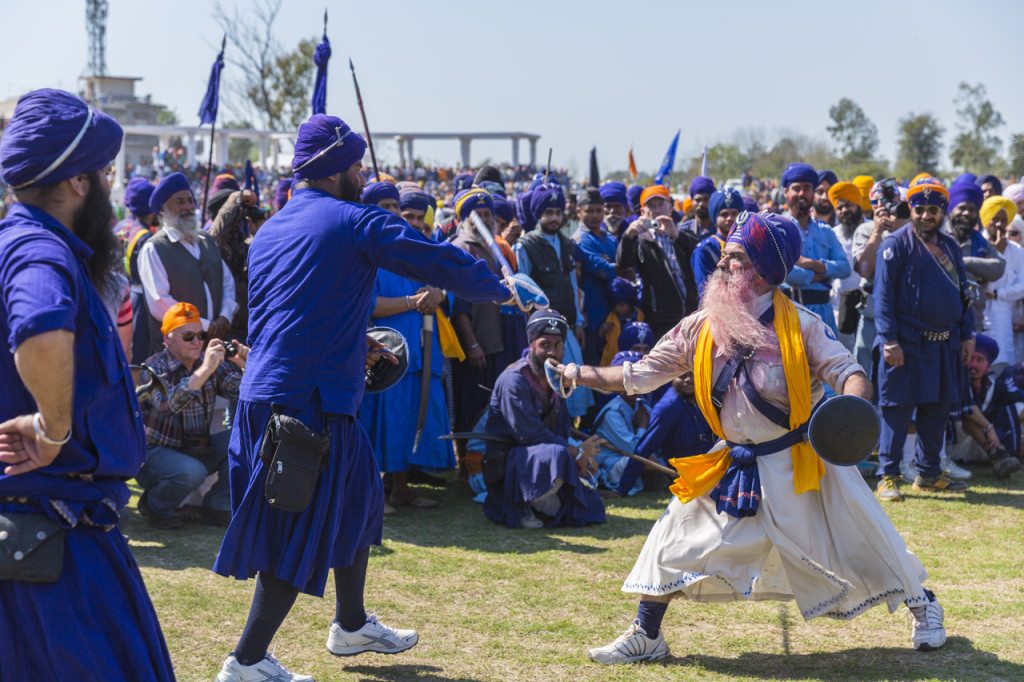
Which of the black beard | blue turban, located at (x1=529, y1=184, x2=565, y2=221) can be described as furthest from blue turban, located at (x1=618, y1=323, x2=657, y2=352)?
the black beard

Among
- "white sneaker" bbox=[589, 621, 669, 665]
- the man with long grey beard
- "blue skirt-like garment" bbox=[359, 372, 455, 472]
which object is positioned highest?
the man with long grey beard

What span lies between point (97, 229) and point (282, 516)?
5.38 feet

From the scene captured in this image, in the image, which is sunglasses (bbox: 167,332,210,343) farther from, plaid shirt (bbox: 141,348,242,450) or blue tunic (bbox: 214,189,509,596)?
blue tunic (bbox: 214,189,509,596)

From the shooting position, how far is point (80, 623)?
280 centimetres

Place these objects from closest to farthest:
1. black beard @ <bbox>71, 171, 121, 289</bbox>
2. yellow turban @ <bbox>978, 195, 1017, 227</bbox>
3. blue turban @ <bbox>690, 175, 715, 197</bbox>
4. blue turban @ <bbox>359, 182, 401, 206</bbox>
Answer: black beard @ <bbox>71, 171, 121, 289</bbox> < blue turban @ <bbox>359, 182, 401, 206</bbox> < yellow turban @ <bbox>978, 195, 1017, 227</bbox> < blue turban @ <bbox>690, 175, 715, 197</bbox>

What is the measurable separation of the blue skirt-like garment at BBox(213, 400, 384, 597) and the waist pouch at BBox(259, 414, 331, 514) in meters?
0.09

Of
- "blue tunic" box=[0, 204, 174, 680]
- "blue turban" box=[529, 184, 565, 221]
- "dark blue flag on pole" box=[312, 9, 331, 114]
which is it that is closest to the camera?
"blue tunic" box=[0, 204, 174, 680]

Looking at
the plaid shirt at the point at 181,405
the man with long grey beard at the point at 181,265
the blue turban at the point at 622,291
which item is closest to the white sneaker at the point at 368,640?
the plaid shirt at the point at 181,405

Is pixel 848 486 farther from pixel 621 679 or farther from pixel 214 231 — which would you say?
pixel 214 231

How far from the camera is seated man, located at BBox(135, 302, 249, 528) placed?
6824 millimetres

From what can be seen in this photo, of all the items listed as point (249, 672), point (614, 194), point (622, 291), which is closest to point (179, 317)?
point (249, 672)

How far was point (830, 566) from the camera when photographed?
15.4 ft

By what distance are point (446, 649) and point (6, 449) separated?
2.74m

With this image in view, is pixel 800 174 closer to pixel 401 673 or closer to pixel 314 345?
pixel 401 673
